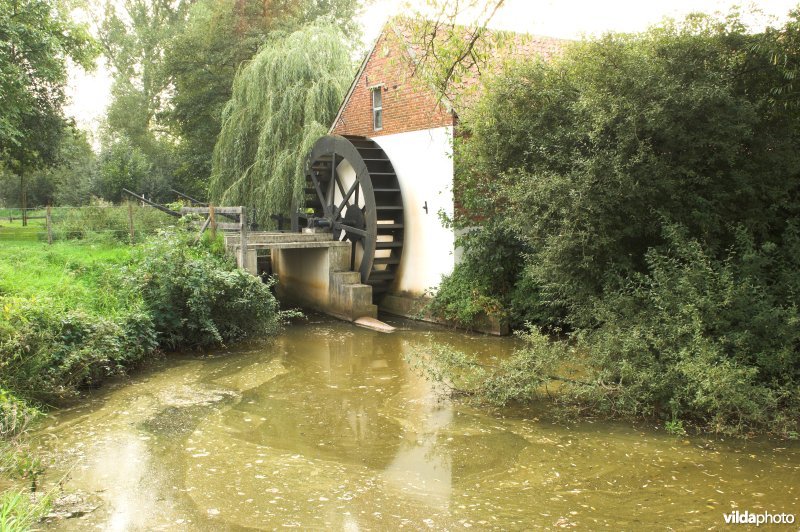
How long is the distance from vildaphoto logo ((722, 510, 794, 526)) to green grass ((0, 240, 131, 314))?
7.23 meters

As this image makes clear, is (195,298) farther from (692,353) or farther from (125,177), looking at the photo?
(125,177)

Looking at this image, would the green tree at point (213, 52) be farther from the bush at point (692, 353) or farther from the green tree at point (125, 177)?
the bush at point (692, 353)

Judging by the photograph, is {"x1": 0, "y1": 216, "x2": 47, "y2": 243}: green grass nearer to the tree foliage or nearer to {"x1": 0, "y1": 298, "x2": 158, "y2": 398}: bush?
{"x1": 0, "y1": 298, "x2": 158, "y2": 398}: bush

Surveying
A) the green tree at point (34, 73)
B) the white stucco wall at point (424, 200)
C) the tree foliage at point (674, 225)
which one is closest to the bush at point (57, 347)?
the tree foliage at point (674, 225)

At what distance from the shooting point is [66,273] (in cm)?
1059

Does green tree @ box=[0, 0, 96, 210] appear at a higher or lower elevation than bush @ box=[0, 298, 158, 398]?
higher

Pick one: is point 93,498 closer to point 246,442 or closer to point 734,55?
point 246,442

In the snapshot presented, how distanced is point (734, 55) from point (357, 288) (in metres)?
7.71

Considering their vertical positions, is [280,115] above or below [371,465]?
above

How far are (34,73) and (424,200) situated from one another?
9470 mm

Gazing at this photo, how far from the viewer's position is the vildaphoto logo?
4.59 meters

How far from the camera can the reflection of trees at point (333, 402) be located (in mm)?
6334

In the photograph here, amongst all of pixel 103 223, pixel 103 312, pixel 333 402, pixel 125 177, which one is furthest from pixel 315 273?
pixel 125 177

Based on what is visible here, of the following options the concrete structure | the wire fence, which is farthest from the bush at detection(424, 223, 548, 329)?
the wire fence
